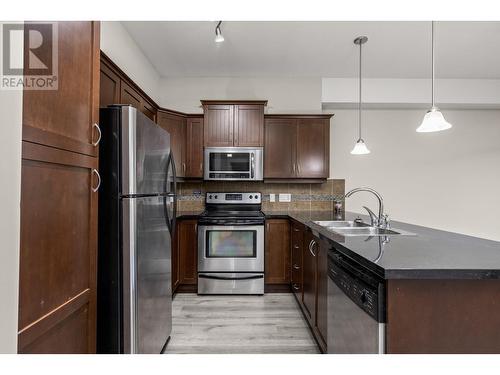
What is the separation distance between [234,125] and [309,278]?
1968mm

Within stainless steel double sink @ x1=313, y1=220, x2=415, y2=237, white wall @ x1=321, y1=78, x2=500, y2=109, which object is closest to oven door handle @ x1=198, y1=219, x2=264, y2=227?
stainless steel double sink @ x1=313, y1=220, x2=415, y2=237

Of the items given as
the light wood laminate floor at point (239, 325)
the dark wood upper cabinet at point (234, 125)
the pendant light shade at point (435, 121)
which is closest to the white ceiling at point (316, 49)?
the dark wood upper cabinet at point (234, 125)

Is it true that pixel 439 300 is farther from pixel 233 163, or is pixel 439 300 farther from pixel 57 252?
pixel 233 163

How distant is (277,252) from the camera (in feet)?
9.87

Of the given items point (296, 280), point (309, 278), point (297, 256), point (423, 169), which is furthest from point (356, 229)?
point (423, 169)

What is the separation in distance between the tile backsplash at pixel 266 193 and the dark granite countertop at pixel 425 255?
1.95 m

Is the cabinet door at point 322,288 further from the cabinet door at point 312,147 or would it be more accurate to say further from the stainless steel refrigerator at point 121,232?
the cabinet door at point 312,147

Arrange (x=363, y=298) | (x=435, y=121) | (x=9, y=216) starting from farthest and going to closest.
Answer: (x=435, y=121) < (x=363, y=298) < (x=9, y=216)

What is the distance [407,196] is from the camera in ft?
12.1

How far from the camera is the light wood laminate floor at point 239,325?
196cm

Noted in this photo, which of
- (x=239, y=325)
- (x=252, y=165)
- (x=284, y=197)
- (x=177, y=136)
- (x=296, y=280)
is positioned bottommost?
(x=239, y=325)
